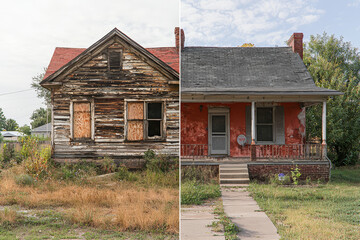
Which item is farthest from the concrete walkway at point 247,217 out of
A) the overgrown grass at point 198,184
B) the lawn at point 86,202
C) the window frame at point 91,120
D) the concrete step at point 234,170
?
the window frame at point 91,120

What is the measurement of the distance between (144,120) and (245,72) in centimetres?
439

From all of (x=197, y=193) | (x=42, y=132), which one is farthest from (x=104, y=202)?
(x=42, y=132)

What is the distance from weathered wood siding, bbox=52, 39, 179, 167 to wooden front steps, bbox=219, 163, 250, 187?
1644 millimetres

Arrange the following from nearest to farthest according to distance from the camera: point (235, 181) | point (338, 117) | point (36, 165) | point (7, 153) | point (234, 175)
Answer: point (36, 165), point (235, 181), point (234, 175), point (7, 153), point (338, 117)

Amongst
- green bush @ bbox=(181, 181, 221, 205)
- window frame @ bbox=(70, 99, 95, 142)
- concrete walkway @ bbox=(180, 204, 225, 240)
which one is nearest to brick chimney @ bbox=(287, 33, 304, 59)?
green bush @ bbox=(181, 181, 221, 205)

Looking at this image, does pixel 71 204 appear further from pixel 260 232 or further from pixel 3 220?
pixel 260 232

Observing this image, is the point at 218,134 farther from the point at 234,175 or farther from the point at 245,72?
the point at 245,72

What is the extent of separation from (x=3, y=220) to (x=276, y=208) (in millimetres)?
4520

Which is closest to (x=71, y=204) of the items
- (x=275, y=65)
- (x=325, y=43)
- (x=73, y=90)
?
(x=73, y=90)

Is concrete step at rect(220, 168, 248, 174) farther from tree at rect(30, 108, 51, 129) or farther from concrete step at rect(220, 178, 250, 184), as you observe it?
tree at rect(30, 108, 51, 129)

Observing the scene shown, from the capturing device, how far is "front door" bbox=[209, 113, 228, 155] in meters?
11.1

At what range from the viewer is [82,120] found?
10094 millimetres

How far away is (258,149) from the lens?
432 inches

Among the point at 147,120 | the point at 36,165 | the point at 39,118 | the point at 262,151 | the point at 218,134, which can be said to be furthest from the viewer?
the point at 39,118
